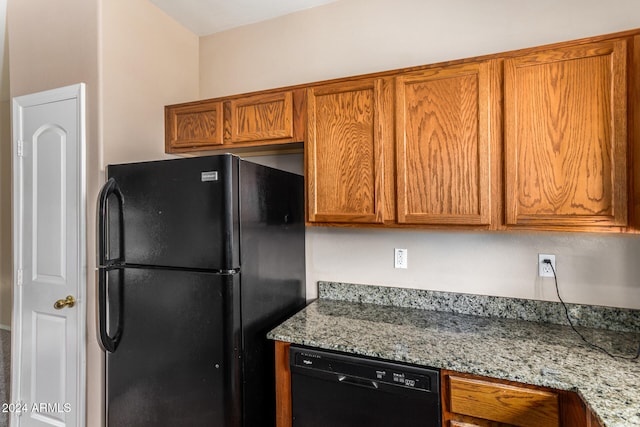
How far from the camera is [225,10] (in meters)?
2.11

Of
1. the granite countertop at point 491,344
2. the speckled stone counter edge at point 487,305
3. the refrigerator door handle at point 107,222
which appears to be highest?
the refrigerator door handle at point 107,222

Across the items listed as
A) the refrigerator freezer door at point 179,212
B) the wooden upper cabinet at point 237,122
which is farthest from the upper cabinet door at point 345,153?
the refrigerator freezer door at point 179,212

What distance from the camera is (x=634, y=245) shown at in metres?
1.46

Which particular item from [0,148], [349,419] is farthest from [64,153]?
[349,419]

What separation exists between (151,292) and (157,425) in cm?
61

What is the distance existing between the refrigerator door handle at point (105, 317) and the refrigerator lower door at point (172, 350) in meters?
→ 0.01

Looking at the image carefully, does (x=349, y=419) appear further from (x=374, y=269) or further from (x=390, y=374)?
(x=374, y=269)

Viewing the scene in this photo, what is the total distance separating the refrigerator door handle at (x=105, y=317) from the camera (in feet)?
4.95

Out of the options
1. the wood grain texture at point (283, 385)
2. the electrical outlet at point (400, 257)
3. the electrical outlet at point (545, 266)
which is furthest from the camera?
the electrical outlet at point (400, 257)

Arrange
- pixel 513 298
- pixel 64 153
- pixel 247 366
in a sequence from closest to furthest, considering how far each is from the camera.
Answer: pixel 247 366
pixel 513 298
pixel 64 153

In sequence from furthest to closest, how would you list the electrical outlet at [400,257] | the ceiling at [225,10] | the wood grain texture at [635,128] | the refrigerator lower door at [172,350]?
the ceiling at [225,10], the electrical outlet at [400,257], the refrigerator lower door at [172,350], the wood grain texture at [635,128]

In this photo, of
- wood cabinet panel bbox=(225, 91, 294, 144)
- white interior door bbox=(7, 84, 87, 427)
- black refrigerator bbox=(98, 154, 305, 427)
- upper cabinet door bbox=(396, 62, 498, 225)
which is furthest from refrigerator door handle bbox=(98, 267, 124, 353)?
upper cabinet door bbox=(396, 62, 498, 225)

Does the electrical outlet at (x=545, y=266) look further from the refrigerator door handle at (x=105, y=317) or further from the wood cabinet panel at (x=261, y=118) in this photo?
the refrigerator door handle at (x=105, y=317)

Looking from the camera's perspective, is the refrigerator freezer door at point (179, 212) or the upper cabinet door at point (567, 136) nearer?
the upper cabinet door at point (567, 136)
